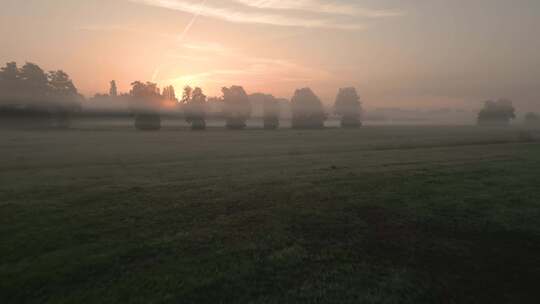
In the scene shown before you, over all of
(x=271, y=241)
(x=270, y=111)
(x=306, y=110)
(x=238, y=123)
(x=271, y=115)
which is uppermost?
(x=306, y=110)

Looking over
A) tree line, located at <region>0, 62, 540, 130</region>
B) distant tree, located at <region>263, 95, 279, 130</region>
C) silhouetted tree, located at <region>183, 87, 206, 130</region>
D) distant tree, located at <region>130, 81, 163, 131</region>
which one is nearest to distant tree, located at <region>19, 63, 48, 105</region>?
tree line, located at <region>0, 62, 540, 130</region>

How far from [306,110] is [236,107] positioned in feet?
87.4

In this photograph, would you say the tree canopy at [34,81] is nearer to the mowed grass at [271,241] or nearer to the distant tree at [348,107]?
the mowed grass at [271,241]

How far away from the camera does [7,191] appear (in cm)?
1200

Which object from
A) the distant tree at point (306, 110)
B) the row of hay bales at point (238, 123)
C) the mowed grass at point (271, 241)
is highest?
the distant tree at point (306, 110)

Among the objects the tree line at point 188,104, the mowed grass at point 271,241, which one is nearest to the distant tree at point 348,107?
the tree line at point 188,104

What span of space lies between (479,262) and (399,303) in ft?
9.91

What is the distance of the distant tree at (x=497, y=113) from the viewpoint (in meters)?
132

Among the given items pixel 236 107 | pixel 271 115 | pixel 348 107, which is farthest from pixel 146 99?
pixel 348 107

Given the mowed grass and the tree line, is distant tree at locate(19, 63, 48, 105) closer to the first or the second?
the tree line

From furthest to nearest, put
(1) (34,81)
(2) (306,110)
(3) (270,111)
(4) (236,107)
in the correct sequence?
1. (2) (306,110)
2. (3) (270,111)
3. (4) (236,107)
4. (1) (34,81)

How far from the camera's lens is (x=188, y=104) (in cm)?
8531

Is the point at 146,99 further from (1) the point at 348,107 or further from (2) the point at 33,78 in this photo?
(1) the point at 348,107

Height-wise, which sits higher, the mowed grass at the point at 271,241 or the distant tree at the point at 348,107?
the distant tree at the point at 348,107
